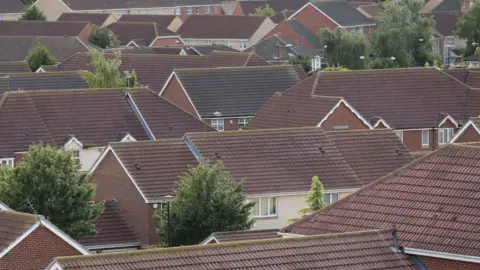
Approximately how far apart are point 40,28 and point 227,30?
22493 millimetres

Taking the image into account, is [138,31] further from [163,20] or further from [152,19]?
[163,20]

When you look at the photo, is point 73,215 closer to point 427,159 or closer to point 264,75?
point 427,159

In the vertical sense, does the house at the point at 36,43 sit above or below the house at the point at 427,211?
above

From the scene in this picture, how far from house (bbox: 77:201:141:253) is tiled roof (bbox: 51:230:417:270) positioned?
680 inches

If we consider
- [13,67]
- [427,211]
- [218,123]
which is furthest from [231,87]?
[427,211]

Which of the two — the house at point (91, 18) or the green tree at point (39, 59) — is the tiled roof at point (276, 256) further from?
the house at point (91, 18)

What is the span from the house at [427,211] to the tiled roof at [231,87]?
139 feet

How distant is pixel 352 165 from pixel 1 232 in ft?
61.3

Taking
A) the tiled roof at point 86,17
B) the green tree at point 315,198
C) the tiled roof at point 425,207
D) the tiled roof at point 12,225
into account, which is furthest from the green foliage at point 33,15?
the tiled roof at point 425,207

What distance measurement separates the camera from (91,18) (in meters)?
159

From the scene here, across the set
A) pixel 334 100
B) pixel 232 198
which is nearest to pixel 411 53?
pixel 334 100

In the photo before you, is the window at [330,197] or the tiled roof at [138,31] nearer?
the window at [330,197]

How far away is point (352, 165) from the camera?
51688 mm

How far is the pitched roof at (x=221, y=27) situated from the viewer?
15312 centimetres
